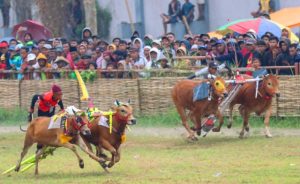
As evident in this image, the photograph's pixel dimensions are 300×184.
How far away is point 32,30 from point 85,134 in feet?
53.5

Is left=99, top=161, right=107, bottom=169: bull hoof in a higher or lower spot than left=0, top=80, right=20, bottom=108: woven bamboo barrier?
lower

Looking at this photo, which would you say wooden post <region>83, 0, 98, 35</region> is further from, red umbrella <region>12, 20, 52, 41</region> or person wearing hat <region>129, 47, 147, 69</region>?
person wearing hat <region>129, 47, 147, 69</region>

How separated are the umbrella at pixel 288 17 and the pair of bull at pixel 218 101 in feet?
21.7

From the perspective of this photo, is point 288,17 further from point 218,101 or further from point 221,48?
point 218,101

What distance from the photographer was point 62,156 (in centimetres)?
2081

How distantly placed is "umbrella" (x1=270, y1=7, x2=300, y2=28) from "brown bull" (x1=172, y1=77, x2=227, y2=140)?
693 centimetres

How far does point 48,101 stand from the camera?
19.2 m

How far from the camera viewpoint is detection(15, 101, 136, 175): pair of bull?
1764 centimetres

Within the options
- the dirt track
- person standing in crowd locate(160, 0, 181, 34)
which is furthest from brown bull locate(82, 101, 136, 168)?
person standing in crowd locate(160, 0, 181, 34)

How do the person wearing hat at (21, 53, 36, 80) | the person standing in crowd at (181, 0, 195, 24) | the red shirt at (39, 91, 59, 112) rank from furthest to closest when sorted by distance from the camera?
the person standing in crowd at (181, 0, 195, 24) < the person wearing hat at (21, 53, 36, 80) < the red shirt at (39, 91, 59, 112)

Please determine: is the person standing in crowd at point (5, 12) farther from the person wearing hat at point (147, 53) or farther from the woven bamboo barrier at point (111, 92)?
the person wearing hat at point (147, 53)

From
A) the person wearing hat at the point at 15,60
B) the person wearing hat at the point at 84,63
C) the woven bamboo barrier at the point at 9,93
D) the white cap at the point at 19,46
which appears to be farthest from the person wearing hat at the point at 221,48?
the white cap at the point at 19,46

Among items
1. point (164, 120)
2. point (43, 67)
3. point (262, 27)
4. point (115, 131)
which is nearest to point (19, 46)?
point (43, 67)

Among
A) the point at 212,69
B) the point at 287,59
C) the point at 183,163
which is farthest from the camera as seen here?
the point at 287,59
